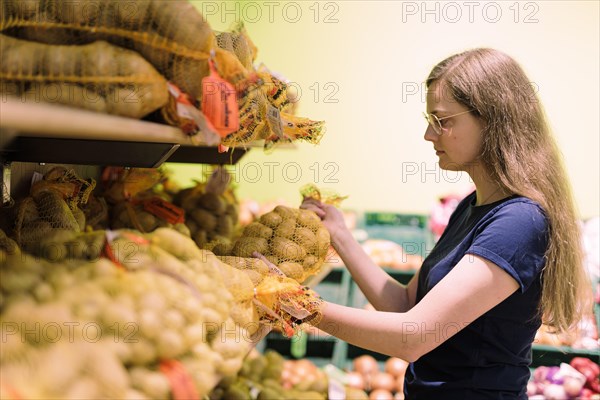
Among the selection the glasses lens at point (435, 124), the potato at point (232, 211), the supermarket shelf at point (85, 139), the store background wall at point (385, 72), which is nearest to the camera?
the supermarket shelf at point (85, 139)

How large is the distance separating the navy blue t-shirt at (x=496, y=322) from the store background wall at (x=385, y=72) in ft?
8.00

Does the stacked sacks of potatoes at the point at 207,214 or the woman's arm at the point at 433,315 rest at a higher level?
the stacked sacks of potatoes at the point at 207,214

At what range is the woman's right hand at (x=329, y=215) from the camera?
2053 millimetres

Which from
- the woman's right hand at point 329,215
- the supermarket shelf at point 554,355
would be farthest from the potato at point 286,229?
the supermarket shelf at point 554,355

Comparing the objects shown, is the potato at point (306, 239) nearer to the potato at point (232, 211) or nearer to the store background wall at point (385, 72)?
the potato at point (232, 211)

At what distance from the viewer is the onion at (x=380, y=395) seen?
9.88 feet

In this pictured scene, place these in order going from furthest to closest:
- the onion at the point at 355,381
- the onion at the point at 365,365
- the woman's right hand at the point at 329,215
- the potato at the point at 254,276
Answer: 1. the onion at the point at 365,365
2. the onion at the point at 355,381
3. the woman's right hand at the point at 329,215
4. the potato at the point at 254,276

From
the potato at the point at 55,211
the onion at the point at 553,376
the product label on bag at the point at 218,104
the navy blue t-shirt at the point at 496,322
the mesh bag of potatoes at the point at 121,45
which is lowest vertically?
the onion at the point at 553,376

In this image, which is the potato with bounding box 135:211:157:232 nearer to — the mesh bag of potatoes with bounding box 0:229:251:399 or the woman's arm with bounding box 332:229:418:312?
the woman's arm with bounding box 332:229:418:312

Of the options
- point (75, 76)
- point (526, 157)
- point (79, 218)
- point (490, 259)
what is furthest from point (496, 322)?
point (75, 76)

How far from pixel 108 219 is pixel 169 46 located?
905 millimetres

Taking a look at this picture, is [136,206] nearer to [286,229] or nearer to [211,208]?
[211,208]

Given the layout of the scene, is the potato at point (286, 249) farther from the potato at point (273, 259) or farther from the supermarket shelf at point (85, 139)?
the supermarket shelf at point (85, 139)

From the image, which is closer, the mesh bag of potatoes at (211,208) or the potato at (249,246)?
the potato at (249,246)
